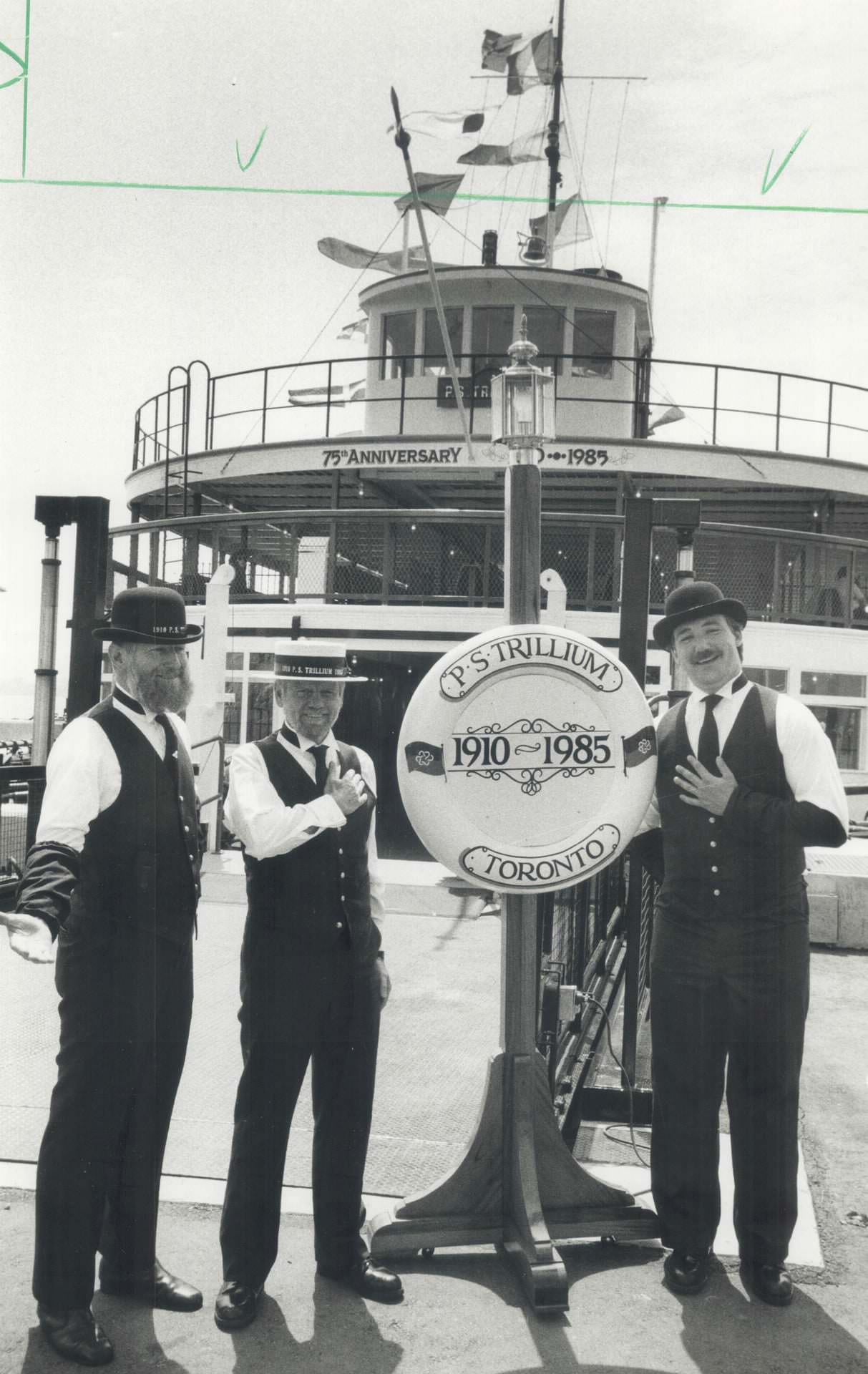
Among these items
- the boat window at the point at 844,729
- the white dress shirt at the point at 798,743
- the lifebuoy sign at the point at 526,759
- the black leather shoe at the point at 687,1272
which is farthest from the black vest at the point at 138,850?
the boat window at the point at 844,729

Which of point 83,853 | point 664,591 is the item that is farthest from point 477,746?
point 664,591

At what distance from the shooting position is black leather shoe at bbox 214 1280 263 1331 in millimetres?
2789

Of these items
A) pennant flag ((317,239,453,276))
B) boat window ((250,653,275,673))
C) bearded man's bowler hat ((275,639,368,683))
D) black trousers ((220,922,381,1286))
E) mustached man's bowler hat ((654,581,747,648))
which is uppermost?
pennant flag ((317,239,453,276))

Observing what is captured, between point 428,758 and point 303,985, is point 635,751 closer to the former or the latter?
point 428,758

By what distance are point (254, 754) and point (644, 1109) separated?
2.25m

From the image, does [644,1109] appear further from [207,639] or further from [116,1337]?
[207,639]

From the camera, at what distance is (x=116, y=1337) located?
2.77 m

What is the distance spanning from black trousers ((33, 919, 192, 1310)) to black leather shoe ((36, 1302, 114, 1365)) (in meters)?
0.03

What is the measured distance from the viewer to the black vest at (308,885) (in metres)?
2.94

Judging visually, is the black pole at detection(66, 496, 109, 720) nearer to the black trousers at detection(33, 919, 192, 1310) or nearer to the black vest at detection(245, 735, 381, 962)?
the black vest at detection(245, 735, 381, 962)

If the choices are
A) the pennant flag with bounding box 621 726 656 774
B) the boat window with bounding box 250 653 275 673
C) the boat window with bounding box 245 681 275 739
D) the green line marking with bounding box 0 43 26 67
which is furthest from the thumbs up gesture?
the boat window with bounding box 245 681 275 739

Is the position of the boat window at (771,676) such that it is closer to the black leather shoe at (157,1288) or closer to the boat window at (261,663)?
the boat window at (261,663)

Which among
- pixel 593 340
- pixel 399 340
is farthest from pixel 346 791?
pixel 399 340

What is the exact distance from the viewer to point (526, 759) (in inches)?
124
